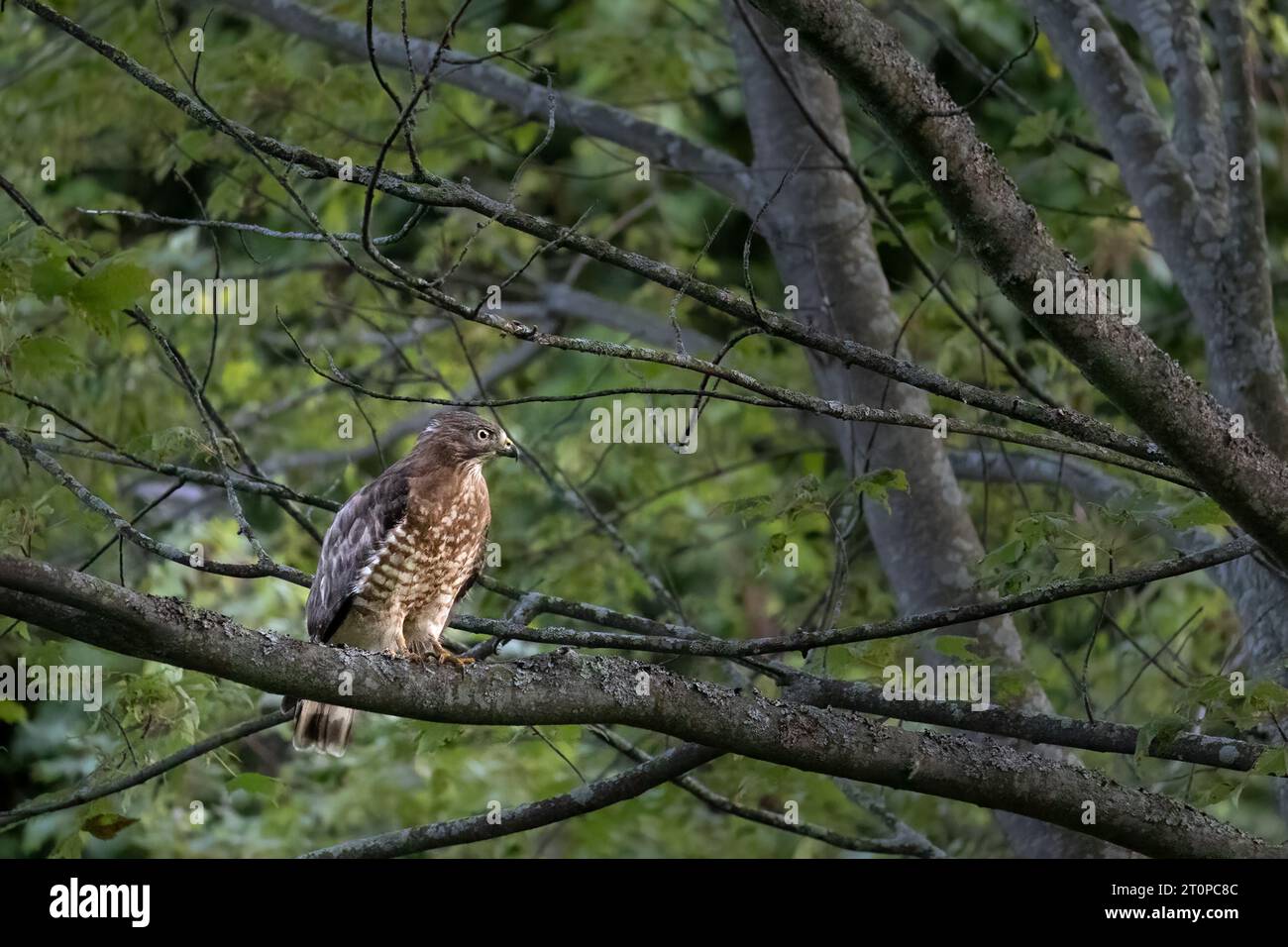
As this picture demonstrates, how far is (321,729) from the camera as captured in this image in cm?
561

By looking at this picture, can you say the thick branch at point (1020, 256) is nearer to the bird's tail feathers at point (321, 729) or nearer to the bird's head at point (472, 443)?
the bird's head at point (472, 443)

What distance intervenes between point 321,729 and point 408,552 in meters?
0.88

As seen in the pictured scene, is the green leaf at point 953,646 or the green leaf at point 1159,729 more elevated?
the green leaf at point 953,646

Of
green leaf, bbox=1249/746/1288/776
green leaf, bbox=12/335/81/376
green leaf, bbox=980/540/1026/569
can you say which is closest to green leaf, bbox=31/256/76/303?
green leaf, bbox=12/335/81/376

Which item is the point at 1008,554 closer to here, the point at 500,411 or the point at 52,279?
the point at 52,279

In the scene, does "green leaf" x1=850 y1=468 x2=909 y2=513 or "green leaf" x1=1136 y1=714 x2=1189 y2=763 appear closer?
"green leaf" x1=1136 y1=714 x2=1189 y2=763

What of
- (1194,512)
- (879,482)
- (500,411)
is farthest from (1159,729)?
(500,411)

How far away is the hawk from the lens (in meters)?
A: 5.19

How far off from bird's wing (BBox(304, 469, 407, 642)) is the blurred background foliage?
1.47 feet

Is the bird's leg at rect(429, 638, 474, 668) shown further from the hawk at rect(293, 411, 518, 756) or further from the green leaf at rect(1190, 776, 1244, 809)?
the green leaf at rect(1190, 776, 1244, 809)

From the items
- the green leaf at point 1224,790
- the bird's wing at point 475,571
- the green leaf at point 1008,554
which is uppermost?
the bird's wing at point 475,571

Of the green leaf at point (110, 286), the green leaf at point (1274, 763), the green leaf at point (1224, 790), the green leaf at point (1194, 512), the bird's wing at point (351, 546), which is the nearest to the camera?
the green leaf at point (1274, 763)

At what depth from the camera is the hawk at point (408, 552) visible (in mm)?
5188

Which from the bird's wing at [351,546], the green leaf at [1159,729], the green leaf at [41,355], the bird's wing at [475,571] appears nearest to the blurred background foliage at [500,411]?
the green leaf at [41,355]
